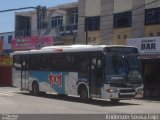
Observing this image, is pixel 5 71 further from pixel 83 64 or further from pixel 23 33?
pixel 83 64

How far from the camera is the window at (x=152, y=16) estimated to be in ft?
140

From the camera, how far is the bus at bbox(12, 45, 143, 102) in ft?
78.2

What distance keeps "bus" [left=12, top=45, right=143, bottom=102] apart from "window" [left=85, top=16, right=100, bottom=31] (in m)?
19.7

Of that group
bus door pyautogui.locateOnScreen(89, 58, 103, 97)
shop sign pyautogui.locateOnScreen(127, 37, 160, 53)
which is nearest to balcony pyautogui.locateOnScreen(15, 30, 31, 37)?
shop sign pyautogui.locateOnScreen(127, 37, 160, 53)

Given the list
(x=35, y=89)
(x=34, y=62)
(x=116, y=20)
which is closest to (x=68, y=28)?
(x=116, y=20)

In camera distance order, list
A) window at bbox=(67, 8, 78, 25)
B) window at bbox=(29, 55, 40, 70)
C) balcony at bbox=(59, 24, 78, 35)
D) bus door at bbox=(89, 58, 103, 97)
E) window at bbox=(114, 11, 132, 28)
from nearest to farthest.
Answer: bus door at bbox=(89, 58, 103, 97)
window at bbox=(29, 55, 40, 70)
window at bbox=(114, 11, 132, 28)
balcony at bbox=(59, 24, 78, 35)
window at bbox=(67, 8, 78, 25)

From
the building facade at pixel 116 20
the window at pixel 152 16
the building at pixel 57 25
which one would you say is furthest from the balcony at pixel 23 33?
the window at pixel 152 16

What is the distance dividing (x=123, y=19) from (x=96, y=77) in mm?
22593

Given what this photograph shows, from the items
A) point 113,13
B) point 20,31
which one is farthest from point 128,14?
point 20,31

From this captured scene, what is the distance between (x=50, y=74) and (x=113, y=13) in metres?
19.8

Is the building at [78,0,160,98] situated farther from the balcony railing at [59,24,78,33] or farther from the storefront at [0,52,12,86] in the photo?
the storefront at [0,52,12,86]

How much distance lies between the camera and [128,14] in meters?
45.4

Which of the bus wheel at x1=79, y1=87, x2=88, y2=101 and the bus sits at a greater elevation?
the bus

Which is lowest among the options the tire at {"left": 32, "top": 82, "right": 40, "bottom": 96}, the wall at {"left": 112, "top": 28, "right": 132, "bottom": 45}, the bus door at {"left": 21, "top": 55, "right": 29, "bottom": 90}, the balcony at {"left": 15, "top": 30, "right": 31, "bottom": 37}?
the tire at {"left": 32, "top": 82, "right": 40, "bottom": 96}
